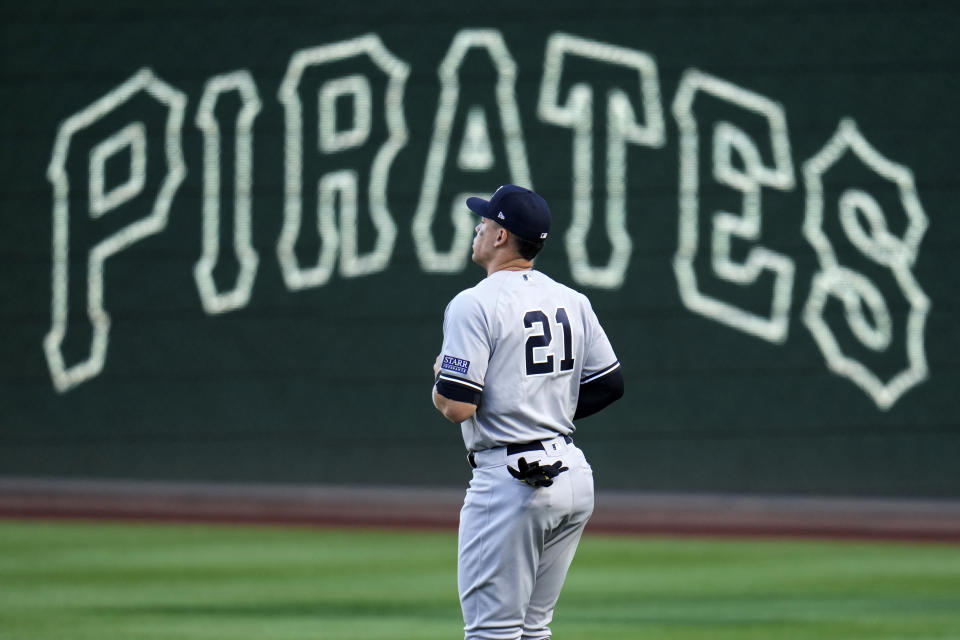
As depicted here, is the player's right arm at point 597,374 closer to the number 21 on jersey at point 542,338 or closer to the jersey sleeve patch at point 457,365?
the number 21 on jersey at point 542,338

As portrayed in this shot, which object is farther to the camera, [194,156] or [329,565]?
[194,156]

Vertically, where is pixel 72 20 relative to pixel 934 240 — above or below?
above

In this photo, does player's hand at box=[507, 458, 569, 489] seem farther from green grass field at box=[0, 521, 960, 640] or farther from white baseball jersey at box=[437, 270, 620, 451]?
green grass field at box=[0, 521, 960, 640]

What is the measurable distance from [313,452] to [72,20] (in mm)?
3740

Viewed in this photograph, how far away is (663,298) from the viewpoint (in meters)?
10.9

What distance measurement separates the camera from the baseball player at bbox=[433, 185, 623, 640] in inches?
184

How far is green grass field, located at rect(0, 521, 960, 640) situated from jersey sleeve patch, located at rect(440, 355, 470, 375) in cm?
235

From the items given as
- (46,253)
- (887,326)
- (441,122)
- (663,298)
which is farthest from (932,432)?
(46,253)

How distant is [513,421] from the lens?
476 cm

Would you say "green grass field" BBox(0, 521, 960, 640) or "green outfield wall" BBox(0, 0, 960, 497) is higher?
"green outfield wall" BBox(0, 0, 960, 497)

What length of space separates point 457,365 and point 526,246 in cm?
49

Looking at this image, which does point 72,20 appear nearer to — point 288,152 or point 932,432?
point 288,152

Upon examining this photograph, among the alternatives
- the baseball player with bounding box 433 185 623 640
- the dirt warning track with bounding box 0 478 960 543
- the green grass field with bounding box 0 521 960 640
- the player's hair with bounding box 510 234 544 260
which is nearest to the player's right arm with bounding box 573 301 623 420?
the baseball player with bounding box 433 185 623 640

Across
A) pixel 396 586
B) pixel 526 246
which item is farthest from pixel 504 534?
pixel 396 586
